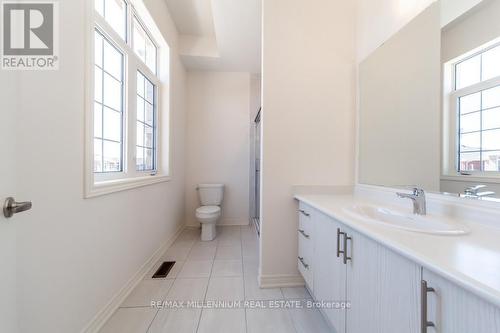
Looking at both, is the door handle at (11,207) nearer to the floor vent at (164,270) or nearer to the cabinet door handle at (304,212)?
the floor vent at (164,270)

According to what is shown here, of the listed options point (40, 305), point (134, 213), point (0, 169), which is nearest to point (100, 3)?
point (0, 169)

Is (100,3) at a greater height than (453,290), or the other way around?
(100,3)

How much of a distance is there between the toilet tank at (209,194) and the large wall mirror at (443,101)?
7.41 ft

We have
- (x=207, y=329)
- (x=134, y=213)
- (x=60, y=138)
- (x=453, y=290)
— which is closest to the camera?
(x=453, y=290)

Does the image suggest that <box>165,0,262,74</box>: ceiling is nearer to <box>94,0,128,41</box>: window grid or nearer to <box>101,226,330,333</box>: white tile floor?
<box>94,0,128,41</box>: window grid

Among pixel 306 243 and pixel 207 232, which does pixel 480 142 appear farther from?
pixel 207 232

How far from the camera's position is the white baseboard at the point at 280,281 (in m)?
1.62

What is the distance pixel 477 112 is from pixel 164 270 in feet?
8.15

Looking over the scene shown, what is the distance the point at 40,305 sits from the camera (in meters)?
0.85

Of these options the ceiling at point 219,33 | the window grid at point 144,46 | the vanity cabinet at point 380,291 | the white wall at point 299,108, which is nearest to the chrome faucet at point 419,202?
the vanity cabinet at point 380,291

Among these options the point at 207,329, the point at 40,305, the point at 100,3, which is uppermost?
the point at 100,3

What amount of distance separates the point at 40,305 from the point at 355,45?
2.66 metres

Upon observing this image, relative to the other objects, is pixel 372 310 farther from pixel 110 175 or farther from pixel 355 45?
pixel 355 45

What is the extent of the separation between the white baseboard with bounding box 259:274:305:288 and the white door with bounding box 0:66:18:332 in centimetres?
140
